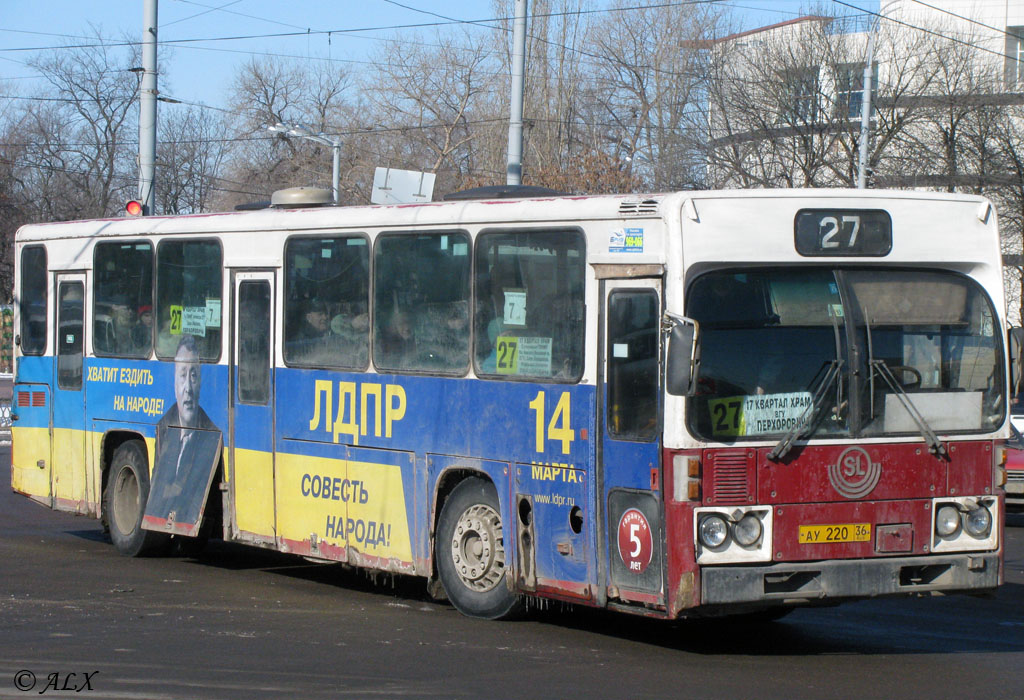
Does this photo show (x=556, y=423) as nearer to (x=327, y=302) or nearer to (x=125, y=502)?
(x=327, y=302)

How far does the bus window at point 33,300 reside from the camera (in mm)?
13852

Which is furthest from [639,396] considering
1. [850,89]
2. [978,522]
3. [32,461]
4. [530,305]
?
[850,89]

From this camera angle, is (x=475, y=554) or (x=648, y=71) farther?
(x=648, y=71)

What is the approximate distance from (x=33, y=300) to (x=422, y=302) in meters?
5.82

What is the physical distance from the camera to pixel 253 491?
11.5 metres

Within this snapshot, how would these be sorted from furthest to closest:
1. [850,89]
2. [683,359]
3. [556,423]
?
[850,89] → [556,423] → [683,359]

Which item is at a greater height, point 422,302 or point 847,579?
point 422,302

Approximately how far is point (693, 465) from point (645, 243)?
134 centimetres

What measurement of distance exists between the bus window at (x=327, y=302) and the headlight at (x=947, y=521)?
4242 millimetres

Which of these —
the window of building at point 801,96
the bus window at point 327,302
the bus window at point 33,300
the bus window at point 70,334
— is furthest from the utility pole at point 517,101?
the window of building at point 801,96

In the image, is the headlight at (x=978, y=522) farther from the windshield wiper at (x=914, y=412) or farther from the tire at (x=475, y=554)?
the tire at (x=475, y=554)

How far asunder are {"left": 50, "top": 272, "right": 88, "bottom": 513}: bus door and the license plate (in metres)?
7.65

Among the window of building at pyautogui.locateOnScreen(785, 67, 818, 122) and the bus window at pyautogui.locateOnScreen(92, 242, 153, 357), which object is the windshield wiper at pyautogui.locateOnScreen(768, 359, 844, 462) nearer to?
the bus window at pyautogui.locateOnScreen(92, 242, 153, 357)

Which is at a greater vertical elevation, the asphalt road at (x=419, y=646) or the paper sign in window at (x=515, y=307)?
the paper sign in window at (x=515, y=307)
